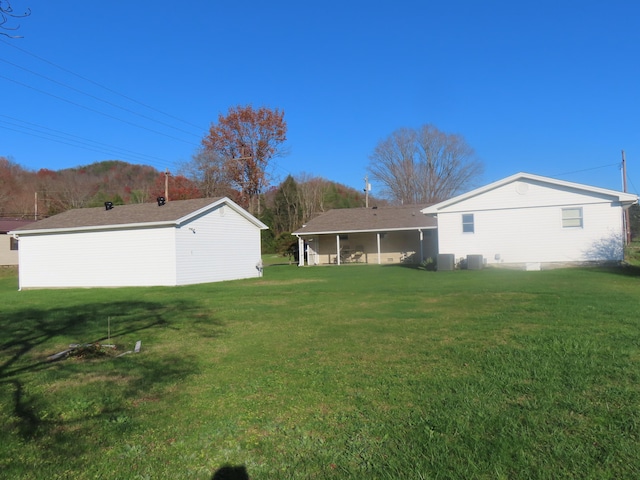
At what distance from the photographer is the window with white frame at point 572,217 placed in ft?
70.3

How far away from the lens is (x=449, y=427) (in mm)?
3480

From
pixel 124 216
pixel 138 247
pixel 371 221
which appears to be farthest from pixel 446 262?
pixel 124 216

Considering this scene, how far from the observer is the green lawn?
305 cm

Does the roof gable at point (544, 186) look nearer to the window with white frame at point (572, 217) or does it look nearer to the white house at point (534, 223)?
the white house at point (534, 223)

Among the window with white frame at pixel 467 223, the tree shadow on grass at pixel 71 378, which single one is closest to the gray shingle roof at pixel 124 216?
the tree shadow on grass at pixel 71 378

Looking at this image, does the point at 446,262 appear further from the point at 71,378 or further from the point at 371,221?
the point at 71,378

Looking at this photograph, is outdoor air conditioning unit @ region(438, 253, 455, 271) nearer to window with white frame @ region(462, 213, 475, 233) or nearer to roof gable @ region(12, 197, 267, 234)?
window with white frame @ region(462, 213, 475, 233)

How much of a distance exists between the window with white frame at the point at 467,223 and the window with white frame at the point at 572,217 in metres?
4.12

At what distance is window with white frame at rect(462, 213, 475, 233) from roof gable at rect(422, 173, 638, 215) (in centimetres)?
69

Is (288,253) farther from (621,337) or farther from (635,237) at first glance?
(635,237)

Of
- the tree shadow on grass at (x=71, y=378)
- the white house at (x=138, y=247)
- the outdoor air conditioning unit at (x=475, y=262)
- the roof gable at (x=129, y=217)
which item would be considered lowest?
the tree shadow on grass at (x=71, y=378)

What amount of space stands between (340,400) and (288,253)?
124 ft

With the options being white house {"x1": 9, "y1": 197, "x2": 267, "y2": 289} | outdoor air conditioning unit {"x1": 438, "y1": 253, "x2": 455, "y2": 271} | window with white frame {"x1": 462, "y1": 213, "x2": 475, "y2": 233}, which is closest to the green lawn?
white house {"x1": 9, "y1": 197, "x2": 267, "y2": 289}

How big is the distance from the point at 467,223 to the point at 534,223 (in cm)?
309
